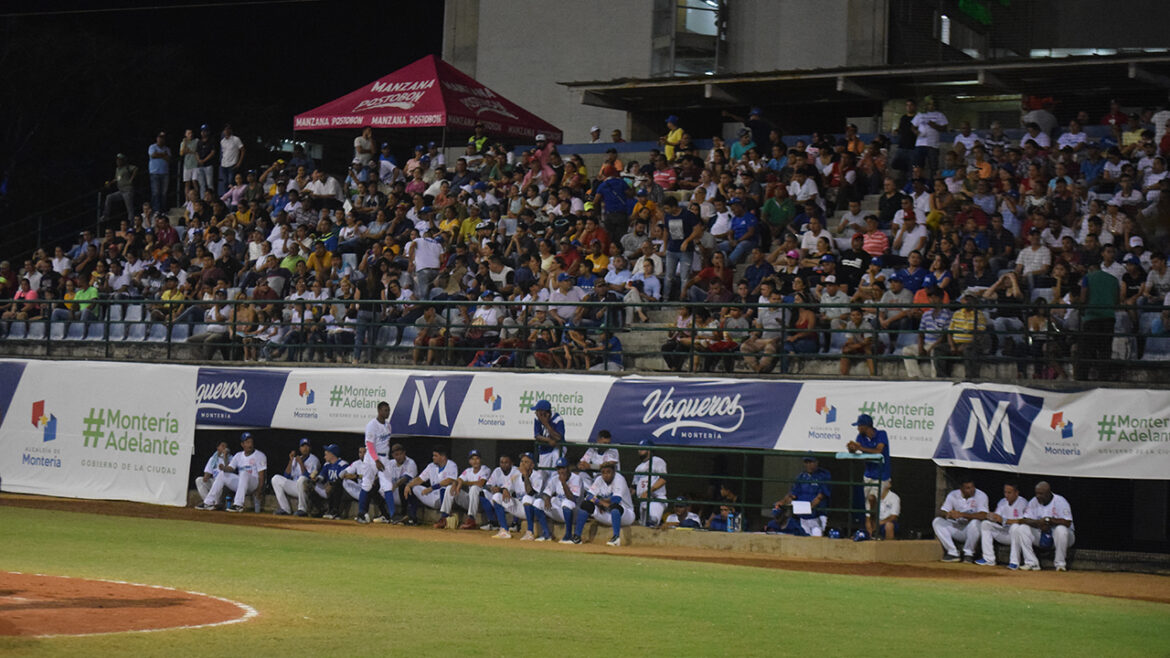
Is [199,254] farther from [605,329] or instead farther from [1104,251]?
[1104,251]

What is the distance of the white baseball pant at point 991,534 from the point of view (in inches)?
740

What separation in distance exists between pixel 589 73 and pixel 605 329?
13.5 metres

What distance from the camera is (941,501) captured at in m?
19.2

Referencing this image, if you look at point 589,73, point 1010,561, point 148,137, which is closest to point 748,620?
point 1010,561

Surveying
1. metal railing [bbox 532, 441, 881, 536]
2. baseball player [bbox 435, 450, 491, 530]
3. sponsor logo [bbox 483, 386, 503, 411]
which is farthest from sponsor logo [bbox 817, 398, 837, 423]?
baseball player [bbox 435, 450, 491, 530]

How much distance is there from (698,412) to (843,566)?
3911mm

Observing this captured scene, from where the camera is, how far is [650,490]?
2017 cm

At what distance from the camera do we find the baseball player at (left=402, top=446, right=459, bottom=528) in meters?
22.9

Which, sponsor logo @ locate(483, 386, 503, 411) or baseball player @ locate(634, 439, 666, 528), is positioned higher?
sponsor logo @ locate(483, 386, 503, 411)

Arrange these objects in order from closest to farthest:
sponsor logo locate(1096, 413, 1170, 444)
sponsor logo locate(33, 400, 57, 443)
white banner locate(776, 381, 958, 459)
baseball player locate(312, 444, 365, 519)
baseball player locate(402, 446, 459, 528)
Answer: sponsor logo locate(1096, 413, 1170, 444) < white banner locate(776, 381, 958, 459) < baseball player locate(402, 446, 459, 528) < baseball player locate(312, 444, 365, 519) < sponsor logo locate(33, 400, 57, 443)

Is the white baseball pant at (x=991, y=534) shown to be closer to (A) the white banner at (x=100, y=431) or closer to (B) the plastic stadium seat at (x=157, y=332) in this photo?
(A) the white banner at (x=100, y=431)

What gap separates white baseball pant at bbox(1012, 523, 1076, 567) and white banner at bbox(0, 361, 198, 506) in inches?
556

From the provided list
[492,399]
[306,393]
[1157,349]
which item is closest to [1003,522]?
[1157,349]

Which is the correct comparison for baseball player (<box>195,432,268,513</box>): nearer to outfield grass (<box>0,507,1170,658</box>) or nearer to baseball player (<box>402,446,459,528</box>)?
baseball player (<box>402,446,459,528</box>)
